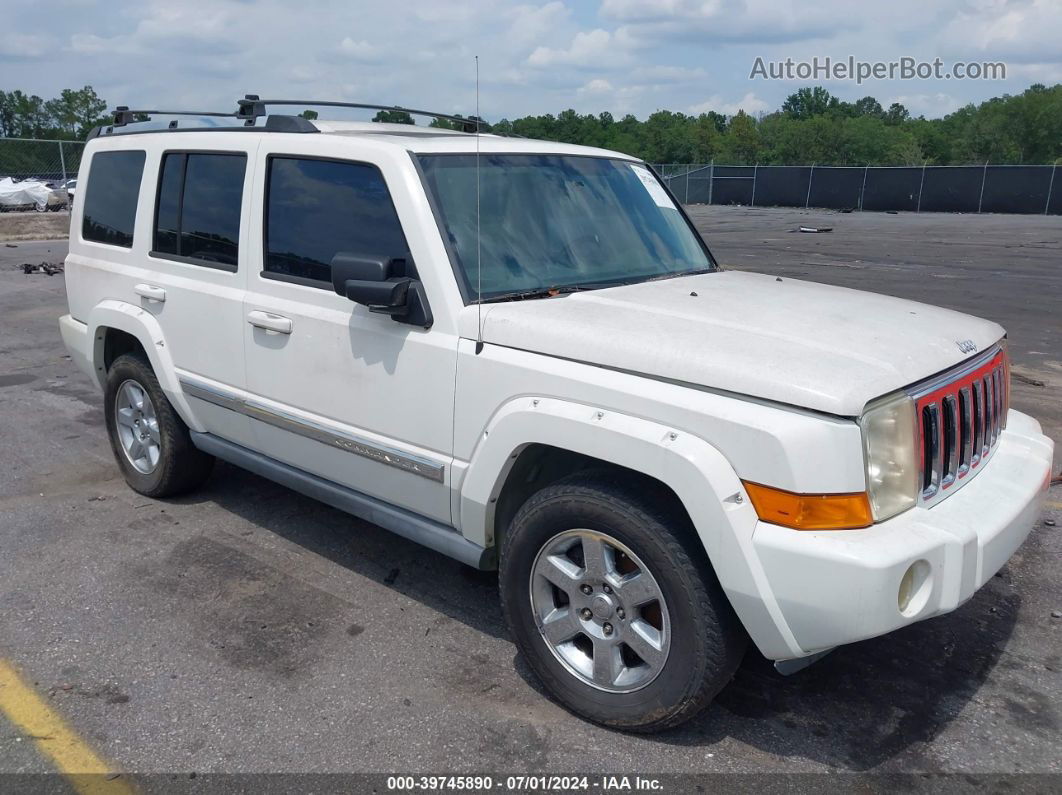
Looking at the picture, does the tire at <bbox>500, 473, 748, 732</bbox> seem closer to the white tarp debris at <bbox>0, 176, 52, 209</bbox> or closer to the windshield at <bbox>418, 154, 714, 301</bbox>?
the windshield at <bbox>418, 154, 714, 301</bbox>

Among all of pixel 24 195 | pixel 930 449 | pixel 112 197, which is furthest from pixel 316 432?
pixel 24 195

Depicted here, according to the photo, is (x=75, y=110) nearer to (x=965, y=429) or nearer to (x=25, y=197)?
(x=25, y=197)

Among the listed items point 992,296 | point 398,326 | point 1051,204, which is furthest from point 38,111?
point 398,326

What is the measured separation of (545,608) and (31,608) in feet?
7.81

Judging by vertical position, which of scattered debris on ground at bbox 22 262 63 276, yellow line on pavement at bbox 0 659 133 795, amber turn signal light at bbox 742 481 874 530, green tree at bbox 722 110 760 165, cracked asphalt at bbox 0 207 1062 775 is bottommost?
yellow line on pavement at bbox 0 659 133 795

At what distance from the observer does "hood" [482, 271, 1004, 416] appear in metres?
2.72

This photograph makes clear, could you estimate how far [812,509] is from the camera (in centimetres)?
262

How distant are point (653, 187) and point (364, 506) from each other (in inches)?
83.3

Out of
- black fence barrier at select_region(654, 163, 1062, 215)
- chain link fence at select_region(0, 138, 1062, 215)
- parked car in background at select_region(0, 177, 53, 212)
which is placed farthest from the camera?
black fence barrier at select_region(654, 163, 1062, 215)

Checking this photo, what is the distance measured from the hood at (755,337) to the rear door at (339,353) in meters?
0.47

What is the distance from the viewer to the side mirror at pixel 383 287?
336cm

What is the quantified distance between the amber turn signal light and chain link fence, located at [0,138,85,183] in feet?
102

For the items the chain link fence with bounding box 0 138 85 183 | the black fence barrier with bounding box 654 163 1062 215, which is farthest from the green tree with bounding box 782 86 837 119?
the chain link fence with bounding box 0 138 85 183

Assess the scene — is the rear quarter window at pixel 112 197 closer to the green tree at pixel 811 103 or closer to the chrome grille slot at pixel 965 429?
the chrome grille slot at pixel 965 429
